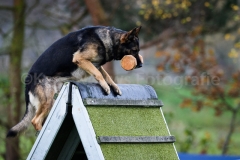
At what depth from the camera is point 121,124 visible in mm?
4082

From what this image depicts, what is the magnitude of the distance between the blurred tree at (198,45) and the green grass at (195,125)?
0.40 metres

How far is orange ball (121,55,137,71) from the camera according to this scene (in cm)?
451

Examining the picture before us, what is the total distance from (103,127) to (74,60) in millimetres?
924

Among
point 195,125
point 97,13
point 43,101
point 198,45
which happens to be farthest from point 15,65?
point 195,125

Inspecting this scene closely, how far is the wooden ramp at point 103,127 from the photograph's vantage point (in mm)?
3824

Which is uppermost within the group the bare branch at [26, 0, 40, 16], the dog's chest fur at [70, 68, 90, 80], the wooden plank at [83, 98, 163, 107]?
the bare branch at [26, 0, 40, 16]

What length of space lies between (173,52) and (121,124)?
5.54 m

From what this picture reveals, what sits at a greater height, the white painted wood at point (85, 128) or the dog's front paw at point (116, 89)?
the dog's front paw at point (116, 89)

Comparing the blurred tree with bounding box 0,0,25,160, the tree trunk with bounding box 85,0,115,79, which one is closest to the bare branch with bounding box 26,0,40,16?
the blurred tree with bounding box 0,0,25,160

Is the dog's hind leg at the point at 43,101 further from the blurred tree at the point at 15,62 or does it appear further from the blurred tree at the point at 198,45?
the blurred tree at the point at 198,45

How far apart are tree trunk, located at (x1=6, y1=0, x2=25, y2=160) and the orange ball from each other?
415cm

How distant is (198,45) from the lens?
9.01m

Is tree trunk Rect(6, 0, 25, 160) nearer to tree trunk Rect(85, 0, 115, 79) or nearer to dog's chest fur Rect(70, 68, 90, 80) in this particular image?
tree trunk Rect(85, 0, 115, 79)

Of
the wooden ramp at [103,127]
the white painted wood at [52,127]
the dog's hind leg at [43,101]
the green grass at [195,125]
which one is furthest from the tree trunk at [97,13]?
the white painted wood at [52,127]
